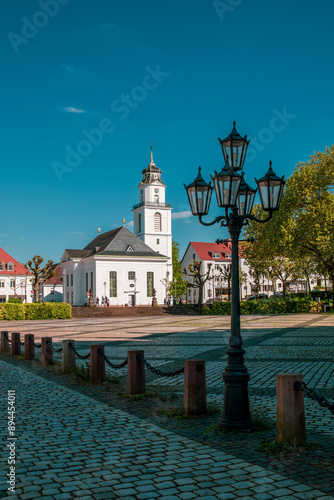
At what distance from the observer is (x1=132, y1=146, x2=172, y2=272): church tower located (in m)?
70.8

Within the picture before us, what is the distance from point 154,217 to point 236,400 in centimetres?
6562

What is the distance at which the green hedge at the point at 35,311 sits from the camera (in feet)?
132

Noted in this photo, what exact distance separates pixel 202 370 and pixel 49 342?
269 inches

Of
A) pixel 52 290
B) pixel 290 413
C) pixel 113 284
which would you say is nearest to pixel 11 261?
pixel 52 290

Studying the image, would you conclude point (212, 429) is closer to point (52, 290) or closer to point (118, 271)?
point (118, 271)

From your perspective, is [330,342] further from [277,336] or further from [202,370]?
[202,370]

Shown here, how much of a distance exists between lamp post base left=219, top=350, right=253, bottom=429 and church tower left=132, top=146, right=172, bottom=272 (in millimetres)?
63784

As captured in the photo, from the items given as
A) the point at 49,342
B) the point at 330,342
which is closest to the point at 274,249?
the point at 330,342

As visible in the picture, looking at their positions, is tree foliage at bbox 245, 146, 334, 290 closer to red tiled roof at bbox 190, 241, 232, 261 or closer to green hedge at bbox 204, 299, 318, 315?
green hedge at bbox 204, 299, 318, 315

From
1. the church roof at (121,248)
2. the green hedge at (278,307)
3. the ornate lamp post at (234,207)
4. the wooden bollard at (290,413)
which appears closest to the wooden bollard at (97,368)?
the ornate lamp post at (234,207)

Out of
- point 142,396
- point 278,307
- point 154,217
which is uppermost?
point 154,217

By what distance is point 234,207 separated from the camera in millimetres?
7039

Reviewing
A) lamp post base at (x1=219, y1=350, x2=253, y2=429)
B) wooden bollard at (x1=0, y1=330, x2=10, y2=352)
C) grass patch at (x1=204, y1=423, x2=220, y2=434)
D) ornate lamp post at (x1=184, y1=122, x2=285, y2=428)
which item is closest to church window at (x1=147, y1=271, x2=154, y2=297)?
wooden bollard at (x1=0, y1=330, x2=10, y2=352)

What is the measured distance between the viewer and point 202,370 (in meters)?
7.00
